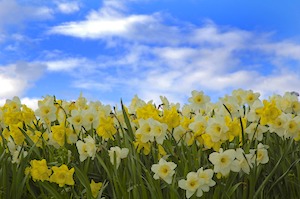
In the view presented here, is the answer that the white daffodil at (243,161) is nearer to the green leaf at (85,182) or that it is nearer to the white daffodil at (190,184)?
the white daffodil at (190,184)

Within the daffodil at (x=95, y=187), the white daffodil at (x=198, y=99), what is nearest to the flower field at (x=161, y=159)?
the daffodil at (x=95, y=187)

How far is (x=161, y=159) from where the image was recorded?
9.62 feet

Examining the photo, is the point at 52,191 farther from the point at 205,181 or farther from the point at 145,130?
the point at 205,181

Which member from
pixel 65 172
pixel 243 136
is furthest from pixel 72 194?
pixel 243 136

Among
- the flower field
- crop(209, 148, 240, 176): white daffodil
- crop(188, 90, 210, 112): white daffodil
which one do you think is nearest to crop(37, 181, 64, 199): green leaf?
the flower field

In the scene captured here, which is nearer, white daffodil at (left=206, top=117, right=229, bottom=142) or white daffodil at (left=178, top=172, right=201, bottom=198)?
white daffodil at (left=178, top=172, right=201, bottom=198)

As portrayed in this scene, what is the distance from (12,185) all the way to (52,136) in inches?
18.6

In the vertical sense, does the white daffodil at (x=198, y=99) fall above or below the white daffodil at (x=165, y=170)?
above

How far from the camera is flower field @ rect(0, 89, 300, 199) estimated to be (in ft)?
9.77

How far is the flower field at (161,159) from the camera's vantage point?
298 cm

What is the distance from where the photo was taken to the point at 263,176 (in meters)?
3.36

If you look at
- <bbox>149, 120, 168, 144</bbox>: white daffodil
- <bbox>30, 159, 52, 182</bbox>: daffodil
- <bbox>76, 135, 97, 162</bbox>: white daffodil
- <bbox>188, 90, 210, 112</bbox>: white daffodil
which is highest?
<bbox>188, 90, 210, 112</bbox>: white daffodil

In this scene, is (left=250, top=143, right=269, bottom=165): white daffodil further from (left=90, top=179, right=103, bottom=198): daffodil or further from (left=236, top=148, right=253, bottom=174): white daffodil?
(left=90, top=179, right=103, bottom=198): daffodil

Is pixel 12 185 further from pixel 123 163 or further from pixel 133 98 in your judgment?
pixel 133 98
